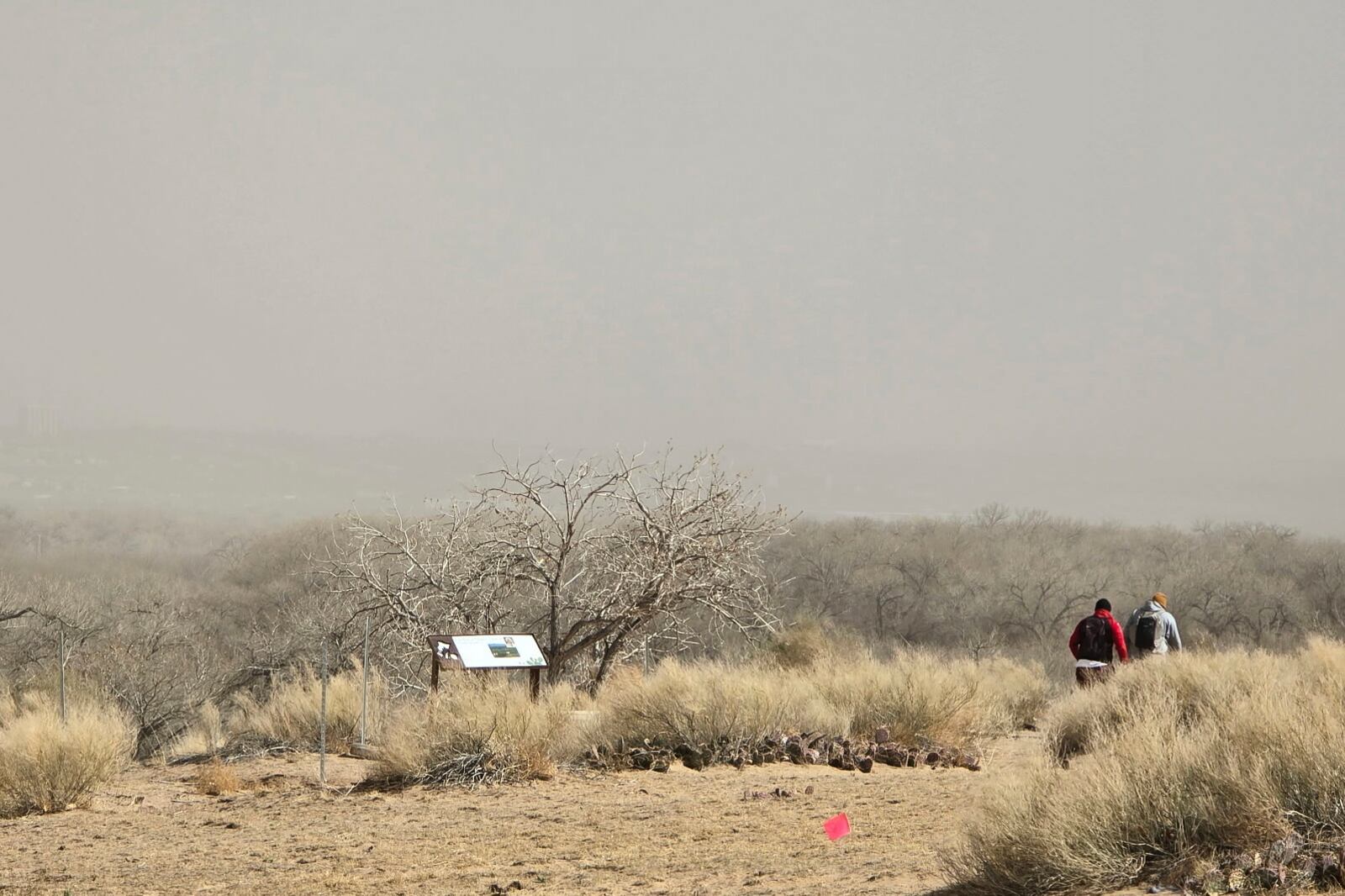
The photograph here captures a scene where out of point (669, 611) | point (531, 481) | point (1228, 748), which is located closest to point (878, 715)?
point (669, 611)

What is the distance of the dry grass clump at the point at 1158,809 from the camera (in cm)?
606

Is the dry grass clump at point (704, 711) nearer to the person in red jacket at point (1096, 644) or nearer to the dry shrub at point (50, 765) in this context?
the person in red jacket at point (1096, 644)

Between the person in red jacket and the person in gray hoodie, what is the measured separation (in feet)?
1.01

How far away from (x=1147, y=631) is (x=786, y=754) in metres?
4.81

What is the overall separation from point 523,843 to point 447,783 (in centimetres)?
238

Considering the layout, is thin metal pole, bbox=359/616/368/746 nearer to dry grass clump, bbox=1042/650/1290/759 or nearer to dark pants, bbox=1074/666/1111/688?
dry grass clump, bbox=1042/650/1290/759

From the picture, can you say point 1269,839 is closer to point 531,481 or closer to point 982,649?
point 531,481

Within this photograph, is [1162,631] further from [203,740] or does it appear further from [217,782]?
[203,740]

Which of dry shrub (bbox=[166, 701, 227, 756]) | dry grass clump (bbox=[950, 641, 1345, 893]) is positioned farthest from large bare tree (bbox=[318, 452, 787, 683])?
dry grass clump (bbox=[950, 641, 1345, 893])

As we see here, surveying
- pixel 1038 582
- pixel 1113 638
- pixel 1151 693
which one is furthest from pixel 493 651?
pixel 1038 582

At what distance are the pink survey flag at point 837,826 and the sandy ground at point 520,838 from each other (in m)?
0.08

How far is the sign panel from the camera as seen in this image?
12.2 m

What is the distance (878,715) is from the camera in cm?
1339

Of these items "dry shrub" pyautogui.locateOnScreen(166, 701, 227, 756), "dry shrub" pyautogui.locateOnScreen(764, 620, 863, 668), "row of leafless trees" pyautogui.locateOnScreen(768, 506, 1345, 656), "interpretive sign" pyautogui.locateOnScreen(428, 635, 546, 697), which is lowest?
"row of leafless trees" pyautogui.locateOnScreen(768, 506, 1345, 656)
